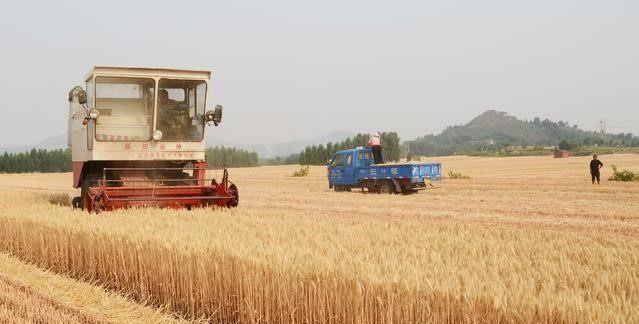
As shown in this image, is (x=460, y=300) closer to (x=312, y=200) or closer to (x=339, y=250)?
(x=339, y=250)

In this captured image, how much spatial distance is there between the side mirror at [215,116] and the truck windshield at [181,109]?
0.55 feet

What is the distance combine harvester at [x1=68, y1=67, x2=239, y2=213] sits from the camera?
13.5 metres

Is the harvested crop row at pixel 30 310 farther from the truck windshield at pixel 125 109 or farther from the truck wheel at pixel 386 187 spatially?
the truck wheel at pixel 386 187

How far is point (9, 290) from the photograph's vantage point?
23.8ft

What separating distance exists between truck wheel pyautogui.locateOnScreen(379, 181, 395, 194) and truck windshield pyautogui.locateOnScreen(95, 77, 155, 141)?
12324mm

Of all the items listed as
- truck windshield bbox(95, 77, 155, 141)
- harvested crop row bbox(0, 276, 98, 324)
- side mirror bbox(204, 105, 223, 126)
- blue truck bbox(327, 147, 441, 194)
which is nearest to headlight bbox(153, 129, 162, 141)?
truck windshield bbox(95, 77, 155, 141)

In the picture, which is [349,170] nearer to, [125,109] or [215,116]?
[215,116]

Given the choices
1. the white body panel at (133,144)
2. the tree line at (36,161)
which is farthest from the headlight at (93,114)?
the tree line at (36,161)

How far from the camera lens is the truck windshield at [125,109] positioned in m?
13.7

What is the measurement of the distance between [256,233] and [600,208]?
13.4m

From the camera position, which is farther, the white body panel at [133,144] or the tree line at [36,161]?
the tree line at [36,161]

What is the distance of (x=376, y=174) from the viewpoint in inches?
975

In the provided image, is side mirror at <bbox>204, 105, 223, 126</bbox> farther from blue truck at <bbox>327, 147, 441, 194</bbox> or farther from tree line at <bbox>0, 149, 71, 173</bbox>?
tree line at <bbox>0, 149, 71, 173</bbox>

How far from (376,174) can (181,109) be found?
1183 centimetres
